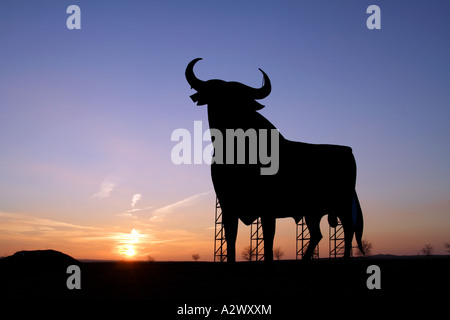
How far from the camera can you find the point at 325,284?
5.83m

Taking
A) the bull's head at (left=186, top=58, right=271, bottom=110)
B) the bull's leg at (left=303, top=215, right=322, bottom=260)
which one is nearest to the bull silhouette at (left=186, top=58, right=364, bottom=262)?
the bull's head at (left=186, top=58, right=271, bottom=110)

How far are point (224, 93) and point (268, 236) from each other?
98.7 inches

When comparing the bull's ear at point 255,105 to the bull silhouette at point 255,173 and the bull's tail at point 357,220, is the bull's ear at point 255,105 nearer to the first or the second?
the bull silhouette at point 255,173

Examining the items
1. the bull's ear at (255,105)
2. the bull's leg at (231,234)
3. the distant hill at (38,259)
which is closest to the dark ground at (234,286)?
the distant hill at (38,259)

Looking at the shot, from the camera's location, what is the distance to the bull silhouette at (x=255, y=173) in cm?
720

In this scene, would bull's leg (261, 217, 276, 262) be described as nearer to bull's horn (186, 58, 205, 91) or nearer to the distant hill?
bull's horn (186, 58, 205, 91)

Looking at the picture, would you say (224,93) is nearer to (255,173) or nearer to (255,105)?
(255,105)

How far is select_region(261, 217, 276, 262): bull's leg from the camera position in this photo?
22.9 ft

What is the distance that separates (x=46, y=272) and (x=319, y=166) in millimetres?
5392

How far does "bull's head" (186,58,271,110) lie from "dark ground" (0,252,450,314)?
9.02ft

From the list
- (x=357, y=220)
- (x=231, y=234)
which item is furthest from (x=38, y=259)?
(x=357, y=220)

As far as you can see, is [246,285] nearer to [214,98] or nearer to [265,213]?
[265,213]

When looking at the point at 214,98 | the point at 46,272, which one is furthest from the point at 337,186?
the point at 46,272

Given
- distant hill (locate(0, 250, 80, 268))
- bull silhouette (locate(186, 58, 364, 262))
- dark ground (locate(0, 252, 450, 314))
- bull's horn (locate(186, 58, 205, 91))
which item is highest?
bull's horn (locate(186, 58, 205, 91))
